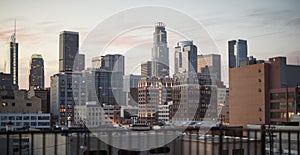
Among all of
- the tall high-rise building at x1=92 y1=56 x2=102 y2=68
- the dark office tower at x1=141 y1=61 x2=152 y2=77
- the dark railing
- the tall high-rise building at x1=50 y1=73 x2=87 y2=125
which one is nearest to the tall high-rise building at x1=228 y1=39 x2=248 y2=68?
the tall high-rise building at x1=50 y1=73 x2=87 y2=125

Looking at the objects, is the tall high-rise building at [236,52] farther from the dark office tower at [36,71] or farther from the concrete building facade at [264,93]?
the dark office tower at [36,71]

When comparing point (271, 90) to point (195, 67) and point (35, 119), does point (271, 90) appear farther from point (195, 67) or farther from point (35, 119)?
point (35, 119)

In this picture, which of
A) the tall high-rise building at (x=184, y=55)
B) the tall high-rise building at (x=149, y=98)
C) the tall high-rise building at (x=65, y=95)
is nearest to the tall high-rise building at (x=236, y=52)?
the tall high-rise building at (x=184, y=55)

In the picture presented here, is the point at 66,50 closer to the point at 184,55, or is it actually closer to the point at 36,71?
the point at 36,71

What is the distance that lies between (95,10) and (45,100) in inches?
2171

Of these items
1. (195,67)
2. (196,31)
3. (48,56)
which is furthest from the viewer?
(48,56)

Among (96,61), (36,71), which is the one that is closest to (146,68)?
(96,61)

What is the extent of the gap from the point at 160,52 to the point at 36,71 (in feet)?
300

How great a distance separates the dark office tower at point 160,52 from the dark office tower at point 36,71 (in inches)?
2958

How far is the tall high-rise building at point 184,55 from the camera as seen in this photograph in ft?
121

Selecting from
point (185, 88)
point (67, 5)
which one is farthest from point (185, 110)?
point (67, 5)

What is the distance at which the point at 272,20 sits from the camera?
4012 centimetres

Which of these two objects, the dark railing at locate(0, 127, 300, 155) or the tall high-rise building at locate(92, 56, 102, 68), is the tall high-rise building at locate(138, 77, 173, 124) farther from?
the dark railing at locate(0, 127, 300, 155)

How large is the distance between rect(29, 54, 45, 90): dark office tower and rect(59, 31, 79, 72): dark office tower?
11666 millimetres
